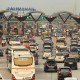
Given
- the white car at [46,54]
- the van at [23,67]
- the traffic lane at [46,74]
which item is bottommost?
the traffic lane at [46,74]

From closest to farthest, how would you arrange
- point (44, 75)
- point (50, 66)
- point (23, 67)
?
point (23, 67), point (44, 75), point (50, 66)

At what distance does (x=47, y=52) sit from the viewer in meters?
58.4

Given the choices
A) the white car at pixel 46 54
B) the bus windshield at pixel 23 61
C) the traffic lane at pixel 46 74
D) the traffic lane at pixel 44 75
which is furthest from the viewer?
the white car at pixel 46 54

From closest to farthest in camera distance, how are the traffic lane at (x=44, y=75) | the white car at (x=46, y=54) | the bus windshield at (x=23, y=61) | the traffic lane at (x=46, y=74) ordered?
the bus windshield at (x=23, y=61) → the traffic lane at (x=44, y=75) → the traffic lane at (x=46, y=74) → the white car at (x=46, y=54)

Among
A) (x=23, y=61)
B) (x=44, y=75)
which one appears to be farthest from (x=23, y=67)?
(x=44, y=75)

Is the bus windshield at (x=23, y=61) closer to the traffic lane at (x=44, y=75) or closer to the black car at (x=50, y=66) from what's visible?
the traffic lane at (x=44, y=75)

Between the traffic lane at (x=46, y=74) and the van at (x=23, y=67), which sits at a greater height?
the van at (x=23, y=67)

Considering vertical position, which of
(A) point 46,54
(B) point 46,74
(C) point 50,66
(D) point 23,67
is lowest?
(B) point 46,74

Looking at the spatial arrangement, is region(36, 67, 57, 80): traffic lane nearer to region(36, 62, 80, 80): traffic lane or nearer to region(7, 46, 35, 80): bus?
region(36, 62, 80, 80): traffic lane

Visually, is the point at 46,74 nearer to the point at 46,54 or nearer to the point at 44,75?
the point at 44,75

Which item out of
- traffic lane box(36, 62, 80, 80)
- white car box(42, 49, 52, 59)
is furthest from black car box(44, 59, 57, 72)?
white car box(42, 49, 52, 59)

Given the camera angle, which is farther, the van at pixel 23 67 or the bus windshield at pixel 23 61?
the bus windshield at pixel 23 61

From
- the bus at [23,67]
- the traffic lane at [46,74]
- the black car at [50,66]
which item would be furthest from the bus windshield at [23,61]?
the black car at [50,66]

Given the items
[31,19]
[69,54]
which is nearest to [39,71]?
[69,54]
